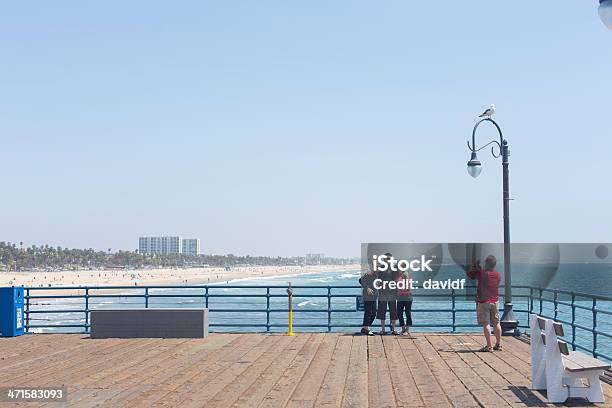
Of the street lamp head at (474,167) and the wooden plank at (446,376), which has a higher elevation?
the street lamp head at (474,167)

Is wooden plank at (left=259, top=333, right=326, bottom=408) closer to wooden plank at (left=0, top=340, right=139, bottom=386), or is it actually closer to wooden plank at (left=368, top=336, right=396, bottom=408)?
wooden plank at (left=368, top=336, right=396, bottom=408)

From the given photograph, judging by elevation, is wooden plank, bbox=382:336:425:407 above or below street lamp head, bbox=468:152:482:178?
below

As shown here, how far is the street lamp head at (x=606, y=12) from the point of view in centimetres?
679

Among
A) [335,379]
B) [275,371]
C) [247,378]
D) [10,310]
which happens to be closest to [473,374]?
[335,379]

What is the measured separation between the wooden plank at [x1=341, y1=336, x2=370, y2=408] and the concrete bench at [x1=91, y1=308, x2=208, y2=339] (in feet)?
13.1

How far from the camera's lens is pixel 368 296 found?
19.6m

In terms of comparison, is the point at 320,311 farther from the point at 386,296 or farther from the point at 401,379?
the point at 401,379

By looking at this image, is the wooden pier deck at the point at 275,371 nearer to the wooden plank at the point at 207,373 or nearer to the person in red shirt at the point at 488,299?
the wooden plank at the point at 207,373

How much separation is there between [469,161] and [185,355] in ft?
30.3

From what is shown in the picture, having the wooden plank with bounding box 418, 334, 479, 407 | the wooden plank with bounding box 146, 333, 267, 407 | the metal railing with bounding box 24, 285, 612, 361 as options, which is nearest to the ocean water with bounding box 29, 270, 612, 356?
the metal railing with bounding box 24, 285, 612, 361

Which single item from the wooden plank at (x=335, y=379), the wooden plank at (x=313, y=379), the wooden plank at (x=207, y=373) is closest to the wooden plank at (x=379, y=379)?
the wooden plank at (x=335, y=379)

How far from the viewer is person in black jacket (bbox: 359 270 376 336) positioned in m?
19.4

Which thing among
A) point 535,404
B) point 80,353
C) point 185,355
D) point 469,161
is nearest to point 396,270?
point 469,161

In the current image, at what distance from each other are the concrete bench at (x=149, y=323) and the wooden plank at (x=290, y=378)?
9.87 feet
